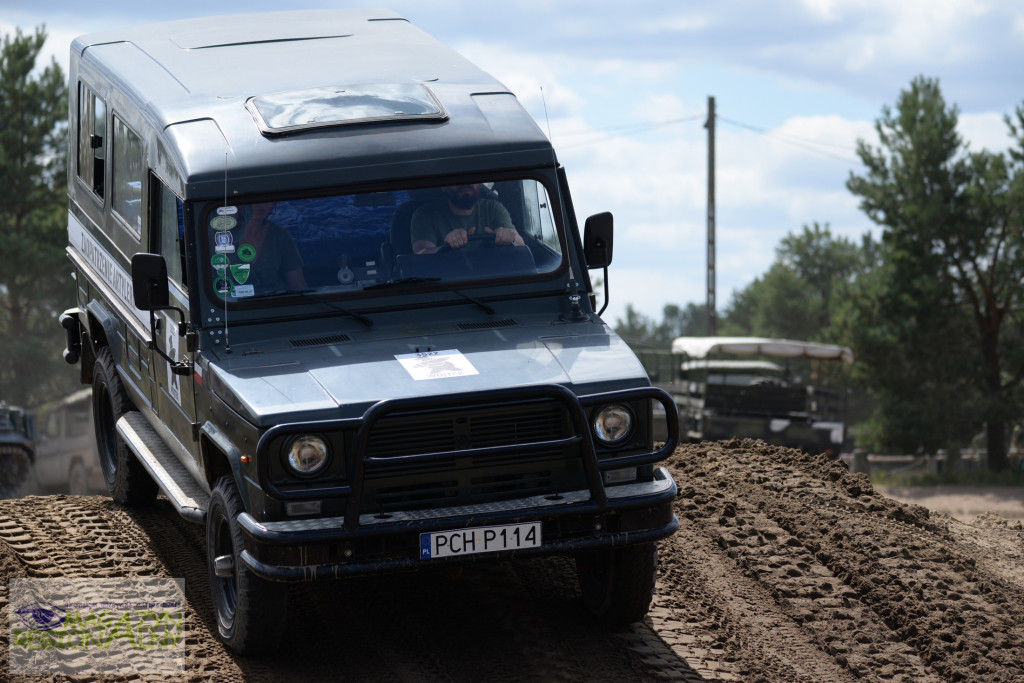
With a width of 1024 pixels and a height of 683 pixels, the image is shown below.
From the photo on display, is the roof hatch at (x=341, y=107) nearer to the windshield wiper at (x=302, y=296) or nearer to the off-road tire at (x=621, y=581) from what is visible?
the windshield wiper at (x=302, y=296)

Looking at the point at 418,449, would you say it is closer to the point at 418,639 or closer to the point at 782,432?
the point at 418,639

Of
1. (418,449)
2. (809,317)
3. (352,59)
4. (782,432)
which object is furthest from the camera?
(809,317)

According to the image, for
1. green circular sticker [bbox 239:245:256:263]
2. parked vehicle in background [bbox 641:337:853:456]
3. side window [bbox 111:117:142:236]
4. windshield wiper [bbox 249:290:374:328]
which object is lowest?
parked vehicle in background [bbox 641:337:853:456]

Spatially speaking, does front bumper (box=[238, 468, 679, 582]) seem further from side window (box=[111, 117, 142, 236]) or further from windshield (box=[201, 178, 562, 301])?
side window (box=[111, 117, 142, 236])

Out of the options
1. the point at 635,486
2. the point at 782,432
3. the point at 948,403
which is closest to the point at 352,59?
the point at 635,486

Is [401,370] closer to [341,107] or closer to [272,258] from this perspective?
[272,258]

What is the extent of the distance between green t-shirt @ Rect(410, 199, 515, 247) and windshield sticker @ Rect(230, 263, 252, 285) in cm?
88

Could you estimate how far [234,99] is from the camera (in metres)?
7.48

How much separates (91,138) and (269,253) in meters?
3.08

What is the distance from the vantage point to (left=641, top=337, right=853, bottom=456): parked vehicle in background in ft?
79.8

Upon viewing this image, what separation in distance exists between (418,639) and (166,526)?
265cm

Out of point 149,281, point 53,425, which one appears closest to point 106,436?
point 149,281

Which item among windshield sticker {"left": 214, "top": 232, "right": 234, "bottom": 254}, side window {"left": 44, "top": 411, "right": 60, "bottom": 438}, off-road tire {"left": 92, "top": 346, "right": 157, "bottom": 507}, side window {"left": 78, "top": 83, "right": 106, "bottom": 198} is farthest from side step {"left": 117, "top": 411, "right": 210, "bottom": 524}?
side window {"left": 44, "top": 411, "right": 60, "bottom": 438}

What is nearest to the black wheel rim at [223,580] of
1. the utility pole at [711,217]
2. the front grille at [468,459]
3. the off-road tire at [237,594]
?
the off-road tire at [237,594]
